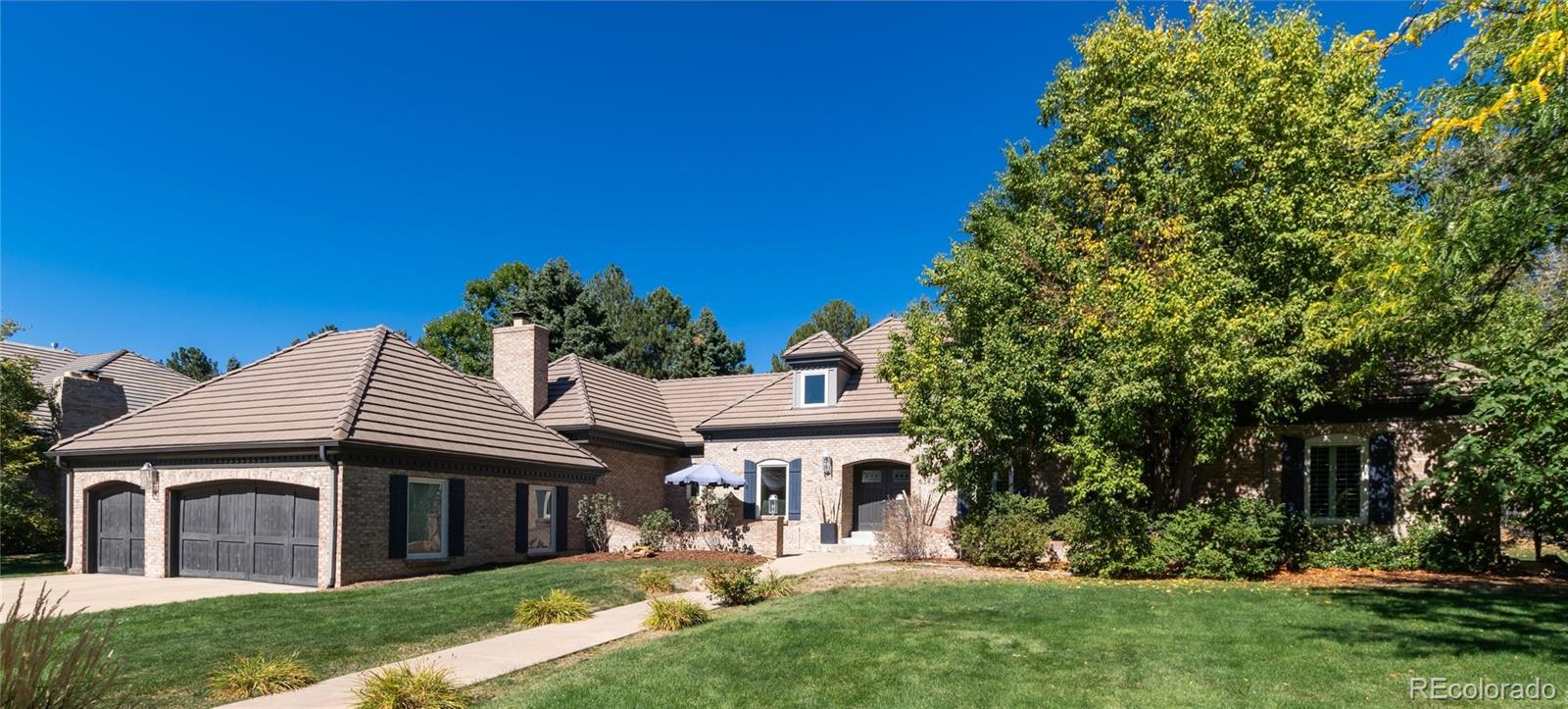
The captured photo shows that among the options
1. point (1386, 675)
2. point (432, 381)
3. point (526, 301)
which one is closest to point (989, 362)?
Answer: point (1386, 675)

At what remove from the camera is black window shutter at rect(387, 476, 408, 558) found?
685 inches

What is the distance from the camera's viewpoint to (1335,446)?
1916 centimetres

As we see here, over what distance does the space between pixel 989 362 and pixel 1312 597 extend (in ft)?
21.7

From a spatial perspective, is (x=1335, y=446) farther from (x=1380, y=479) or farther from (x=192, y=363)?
(x=192, y=363)

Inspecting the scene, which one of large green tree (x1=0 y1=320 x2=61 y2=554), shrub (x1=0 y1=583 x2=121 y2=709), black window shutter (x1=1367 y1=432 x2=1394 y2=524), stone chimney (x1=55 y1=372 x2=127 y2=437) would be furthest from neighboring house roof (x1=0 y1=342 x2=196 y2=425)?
black window shutter (x1=1367 y1=432 x2=1394 y2=524)

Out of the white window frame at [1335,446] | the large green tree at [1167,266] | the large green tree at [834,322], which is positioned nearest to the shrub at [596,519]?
the large green tree at [1167,266]

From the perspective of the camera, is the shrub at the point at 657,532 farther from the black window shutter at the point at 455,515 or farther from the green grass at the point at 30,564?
the green grass at the point at 30,564

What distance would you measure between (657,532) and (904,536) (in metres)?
6.15

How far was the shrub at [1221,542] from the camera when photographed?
53.0 ft

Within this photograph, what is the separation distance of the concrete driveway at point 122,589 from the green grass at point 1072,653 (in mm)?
9460

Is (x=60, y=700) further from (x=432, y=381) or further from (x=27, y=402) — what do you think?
(x=27, y=402)

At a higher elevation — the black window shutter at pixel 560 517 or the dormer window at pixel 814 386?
the dormer window at pixel 814 386

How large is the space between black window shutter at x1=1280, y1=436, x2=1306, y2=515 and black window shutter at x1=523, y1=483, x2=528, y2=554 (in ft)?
56.4

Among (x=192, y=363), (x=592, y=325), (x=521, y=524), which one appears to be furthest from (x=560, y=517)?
(x=192, y=363)
